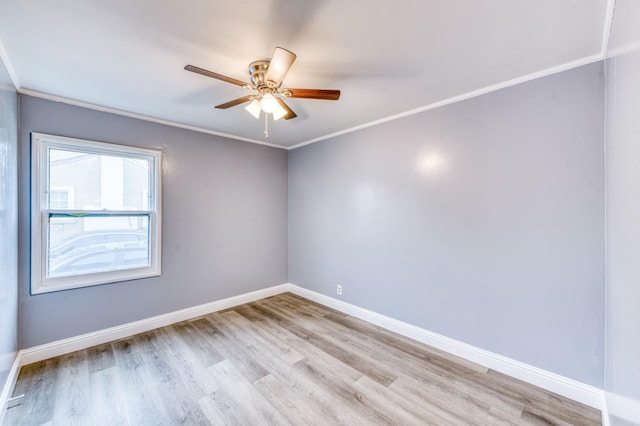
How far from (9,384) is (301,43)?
10.8ft

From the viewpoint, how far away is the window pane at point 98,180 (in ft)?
8.41

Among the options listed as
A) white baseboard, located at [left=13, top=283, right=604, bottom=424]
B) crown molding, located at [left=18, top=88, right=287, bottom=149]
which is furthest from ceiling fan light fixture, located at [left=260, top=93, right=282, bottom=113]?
white baseboard, located at [left=13, top=283, right=604, bottom=424]

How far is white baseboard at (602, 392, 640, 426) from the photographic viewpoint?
3.29 feet

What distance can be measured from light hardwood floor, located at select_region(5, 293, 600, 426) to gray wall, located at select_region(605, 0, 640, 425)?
78 centimetres

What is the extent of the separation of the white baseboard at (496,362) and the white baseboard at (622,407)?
15 centimetres

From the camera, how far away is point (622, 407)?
1247mm

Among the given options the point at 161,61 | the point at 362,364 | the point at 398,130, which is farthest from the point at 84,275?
the point at 398,130

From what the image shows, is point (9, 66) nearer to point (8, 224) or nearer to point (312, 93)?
point (8, 224)

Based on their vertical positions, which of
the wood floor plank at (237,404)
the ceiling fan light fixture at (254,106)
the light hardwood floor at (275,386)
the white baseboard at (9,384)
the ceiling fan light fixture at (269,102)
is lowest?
the wood floor plank at (237,404)

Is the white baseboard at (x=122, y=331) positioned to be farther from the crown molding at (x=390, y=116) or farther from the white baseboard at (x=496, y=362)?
the crown molding at (x=390, y=116)

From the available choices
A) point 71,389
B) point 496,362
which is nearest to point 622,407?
point 496,362

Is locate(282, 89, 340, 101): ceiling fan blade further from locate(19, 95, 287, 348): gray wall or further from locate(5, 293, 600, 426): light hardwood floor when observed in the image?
locate(5, 293, 600, 426): light hardwood floor

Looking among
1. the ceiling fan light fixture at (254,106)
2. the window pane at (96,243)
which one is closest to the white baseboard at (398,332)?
the window pane at (96,243)

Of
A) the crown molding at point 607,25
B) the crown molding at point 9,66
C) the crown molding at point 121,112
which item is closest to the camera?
the crown molding at point 607,25
